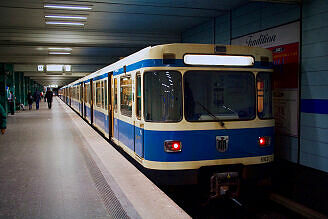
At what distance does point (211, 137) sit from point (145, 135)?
1088 mm

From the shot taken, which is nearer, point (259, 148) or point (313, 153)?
point (259, 148)

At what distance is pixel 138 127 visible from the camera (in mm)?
6082

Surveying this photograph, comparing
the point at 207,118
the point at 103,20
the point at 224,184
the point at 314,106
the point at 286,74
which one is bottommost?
the point at 224,184

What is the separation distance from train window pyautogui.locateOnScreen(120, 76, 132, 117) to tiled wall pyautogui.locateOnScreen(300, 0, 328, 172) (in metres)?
3.72

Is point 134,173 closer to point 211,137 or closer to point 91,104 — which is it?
point 211,137

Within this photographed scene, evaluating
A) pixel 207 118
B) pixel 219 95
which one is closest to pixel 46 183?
pixel 207 118

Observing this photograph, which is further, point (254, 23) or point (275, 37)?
point (254, 23)

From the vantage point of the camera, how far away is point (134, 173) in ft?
21.0

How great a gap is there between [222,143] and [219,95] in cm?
78

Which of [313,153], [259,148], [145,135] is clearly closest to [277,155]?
[313,153]

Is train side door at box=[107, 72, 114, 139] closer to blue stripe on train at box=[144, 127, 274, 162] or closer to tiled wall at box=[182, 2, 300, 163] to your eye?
tiled wall at box=[182, 2, 300, 163]

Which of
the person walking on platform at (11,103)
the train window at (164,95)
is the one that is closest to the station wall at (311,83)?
the train window at (164,95)

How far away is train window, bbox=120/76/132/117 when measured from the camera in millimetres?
6886

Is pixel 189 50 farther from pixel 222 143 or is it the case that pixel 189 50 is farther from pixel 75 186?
pixel 75 186
